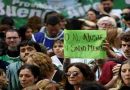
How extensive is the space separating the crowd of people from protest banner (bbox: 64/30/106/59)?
103mm

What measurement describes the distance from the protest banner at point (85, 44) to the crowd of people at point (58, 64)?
0.34 ft

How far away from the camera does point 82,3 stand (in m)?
17.2

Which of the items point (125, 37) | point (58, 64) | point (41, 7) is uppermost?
point (125, 37)

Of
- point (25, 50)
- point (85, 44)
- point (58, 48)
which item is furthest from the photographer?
point (58, 48)

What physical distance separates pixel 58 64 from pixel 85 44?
96 centimetres

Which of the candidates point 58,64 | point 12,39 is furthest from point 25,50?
point 12,39

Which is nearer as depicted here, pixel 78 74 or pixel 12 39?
pixel 78 74

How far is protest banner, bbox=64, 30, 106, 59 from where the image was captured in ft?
32.7

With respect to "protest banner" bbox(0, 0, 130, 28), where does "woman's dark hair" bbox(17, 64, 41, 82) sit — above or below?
above

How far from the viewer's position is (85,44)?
10164 mm

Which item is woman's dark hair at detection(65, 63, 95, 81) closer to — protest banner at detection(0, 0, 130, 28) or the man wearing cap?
the man wearing cap

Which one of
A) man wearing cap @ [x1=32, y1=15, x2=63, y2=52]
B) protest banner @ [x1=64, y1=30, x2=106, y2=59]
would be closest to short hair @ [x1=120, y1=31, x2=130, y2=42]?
protest banner @ [x1=64, y1=30, x2=106, y2=59]

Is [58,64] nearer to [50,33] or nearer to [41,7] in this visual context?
[50,33]

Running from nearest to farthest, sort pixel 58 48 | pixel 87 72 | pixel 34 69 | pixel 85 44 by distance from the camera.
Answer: pixel 87 72, pixel 34 69, pixel 85 44, pixel 58 48
